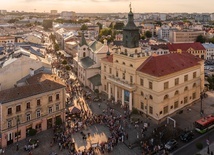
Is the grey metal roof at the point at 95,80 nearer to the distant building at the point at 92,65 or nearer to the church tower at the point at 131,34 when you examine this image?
the distant building at the point at 92,65

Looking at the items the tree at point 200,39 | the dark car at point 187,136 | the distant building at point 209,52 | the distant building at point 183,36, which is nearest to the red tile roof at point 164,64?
the dark car at point 187,136

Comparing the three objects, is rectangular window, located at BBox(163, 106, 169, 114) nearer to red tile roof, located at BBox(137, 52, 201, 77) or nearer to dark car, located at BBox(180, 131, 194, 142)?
red tile roof, located at BBox(137, 52, 201, 77)

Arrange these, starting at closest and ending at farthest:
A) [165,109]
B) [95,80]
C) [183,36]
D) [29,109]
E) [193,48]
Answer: [29,109]
[165,109]
[95,80]
[193,48]
[183,36]

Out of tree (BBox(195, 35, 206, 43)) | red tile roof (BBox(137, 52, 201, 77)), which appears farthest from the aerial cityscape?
tree (BBox(195, 35, 206, 43))

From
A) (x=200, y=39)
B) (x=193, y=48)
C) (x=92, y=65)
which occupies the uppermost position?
(x=200, y=39)

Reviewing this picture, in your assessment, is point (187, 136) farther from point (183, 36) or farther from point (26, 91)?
point (183, 36)

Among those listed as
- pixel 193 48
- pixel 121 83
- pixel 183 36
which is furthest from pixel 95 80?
pixel 183 36

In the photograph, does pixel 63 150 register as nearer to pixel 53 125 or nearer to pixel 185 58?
pixel 53 125
